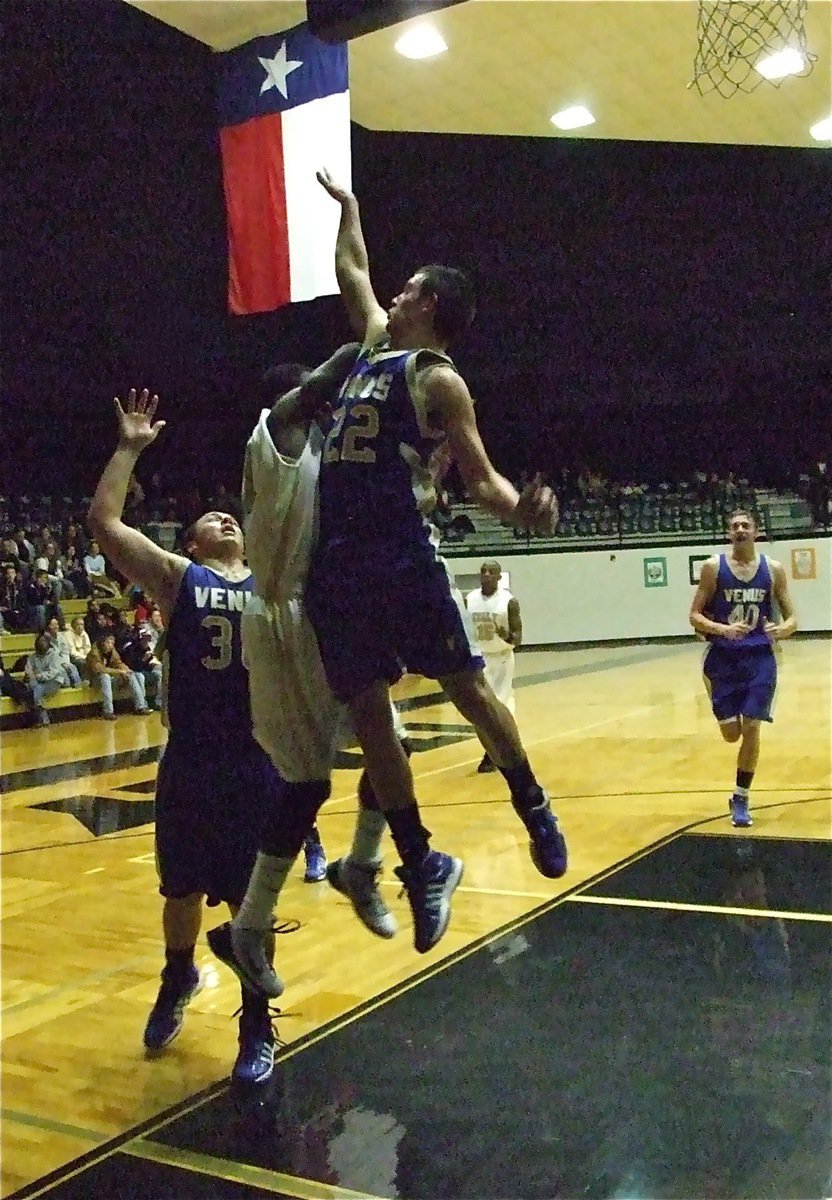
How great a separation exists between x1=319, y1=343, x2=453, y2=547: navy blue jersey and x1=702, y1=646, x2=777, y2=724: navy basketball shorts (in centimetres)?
440

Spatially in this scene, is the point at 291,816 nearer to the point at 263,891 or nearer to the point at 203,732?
the point at 263,891

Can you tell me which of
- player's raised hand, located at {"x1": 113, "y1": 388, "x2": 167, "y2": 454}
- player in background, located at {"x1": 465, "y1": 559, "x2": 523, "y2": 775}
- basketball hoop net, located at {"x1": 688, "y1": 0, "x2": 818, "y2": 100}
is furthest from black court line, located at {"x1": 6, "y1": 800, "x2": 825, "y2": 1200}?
basketball hoop net, located at {"x1": 688, "y1": 0, "x2": 818, "y2": 100}

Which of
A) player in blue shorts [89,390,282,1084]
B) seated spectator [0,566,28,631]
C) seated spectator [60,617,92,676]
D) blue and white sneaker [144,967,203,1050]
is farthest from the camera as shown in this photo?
seated spectator [0,566,28,631]

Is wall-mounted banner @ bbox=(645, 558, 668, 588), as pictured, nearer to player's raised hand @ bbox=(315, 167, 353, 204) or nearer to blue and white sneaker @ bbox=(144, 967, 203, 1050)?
blue and white sneaker @ bbox=(144, 967, 203, 1050)

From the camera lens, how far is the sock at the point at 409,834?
9.51 feet

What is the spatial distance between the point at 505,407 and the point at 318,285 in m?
13.6

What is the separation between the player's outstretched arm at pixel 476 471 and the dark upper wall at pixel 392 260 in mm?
7468

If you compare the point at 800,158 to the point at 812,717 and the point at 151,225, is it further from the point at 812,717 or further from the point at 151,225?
the point at 151,225

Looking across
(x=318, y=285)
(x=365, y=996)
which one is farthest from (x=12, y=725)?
(x=365, y=996)

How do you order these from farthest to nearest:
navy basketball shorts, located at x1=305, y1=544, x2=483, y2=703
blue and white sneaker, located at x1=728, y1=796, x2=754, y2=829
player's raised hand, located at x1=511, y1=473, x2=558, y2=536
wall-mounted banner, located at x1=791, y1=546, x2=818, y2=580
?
wall-mounted banner, located at x1=791, y1=546, x2=818, y2=580
blue and white sneaker, located at x1=728, y1=796, x2=754, y2=829
navy basketball shorts, located at x1=305, y1=544, x2=483, y2=703
player's raised hand, located at x1=511, y1=473, x2=558, y2=536

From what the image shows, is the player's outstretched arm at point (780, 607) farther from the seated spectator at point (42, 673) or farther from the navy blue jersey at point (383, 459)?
the seated spectator at point (42, 673)

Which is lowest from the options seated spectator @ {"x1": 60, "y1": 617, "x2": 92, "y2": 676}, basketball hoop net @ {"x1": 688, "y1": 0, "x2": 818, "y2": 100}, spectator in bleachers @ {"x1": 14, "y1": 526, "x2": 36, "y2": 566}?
seated spectator @ {"x1": 60, "y1": 617, "x2": 92, "y2": 676}

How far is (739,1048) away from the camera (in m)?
3.64

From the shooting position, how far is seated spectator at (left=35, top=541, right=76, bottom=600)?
46.1 feet
